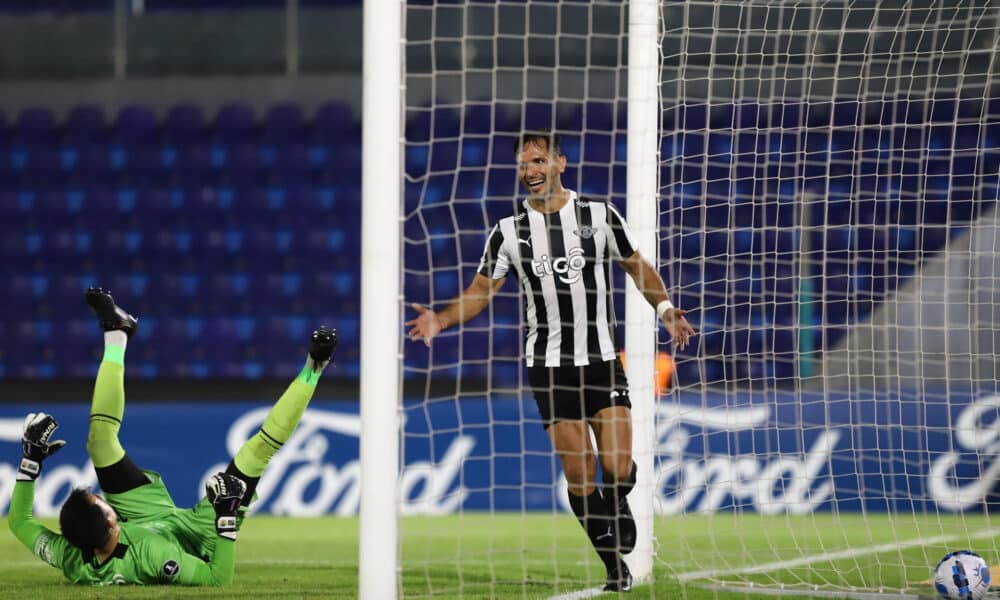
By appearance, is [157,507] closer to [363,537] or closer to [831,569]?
[363,537]

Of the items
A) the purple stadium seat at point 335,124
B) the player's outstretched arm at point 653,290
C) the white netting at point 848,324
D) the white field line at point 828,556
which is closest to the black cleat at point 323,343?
the player's outstretched arm at point 653,290

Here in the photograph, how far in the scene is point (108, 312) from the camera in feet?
15.9

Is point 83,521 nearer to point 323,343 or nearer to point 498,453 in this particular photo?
point 323,343

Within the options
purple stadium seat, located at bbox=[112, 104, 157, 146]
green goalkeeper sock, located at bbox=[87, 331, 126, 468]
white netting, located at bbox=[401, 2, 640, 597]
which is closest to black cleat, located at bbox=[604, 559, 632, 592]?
green goalkeeper sock, located at bbox=[87, 331, 126, 468]

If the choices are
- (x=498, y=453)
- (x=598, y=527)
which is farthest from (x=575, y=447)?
(x=498, y=453)

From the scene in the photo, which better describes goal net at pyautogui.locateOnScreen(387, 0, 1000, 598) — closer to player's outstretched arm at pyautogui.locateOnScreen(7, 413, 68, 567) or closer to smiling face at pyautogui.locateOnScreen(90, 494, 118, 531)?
smiling face at pyautogui.locateOnScreen(90, 494, 118, 531)

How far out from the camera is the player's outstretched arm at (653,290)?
14.1 ft

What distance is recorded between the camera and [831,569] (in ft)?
17.5

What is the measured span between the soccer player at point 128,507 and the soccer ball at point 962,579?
2288 millimetres

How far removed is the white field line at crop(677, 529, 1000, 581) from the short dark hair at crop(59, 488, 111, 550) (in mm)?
2155

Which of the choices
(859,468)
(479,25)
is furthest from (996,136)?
(479,25)

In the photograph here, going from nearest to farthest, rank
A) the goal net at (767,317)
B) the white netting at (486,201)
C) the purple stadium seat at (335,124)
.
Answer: the goal net at (767,317) < the white netting at (486,201) < the purple stadium seat at (335,124)

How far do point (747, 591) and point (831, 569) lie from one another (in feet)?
3.41

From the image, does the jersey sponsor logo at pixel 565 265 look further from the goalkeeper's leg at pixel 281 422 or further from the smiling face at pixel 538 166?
the goalkeeper's leg at pixel 281 422
